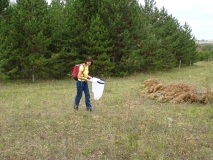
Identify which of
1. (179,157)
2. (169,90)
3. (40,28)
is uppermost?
(40,28)

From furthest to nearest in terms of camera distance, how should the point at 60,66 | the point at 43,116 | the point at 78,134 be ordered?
the point at 60,66
the point at 43,116
the point at 78,134

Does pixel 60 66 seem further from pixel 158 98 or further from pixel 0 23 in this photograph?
pixel 158 98

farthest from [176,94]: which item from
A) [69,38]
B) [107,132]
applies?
[69,38]

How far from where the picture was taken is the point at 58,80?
56.1 feet

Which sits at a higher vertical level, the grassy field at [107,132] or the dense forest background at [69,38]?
the dense forest background at [69,38]

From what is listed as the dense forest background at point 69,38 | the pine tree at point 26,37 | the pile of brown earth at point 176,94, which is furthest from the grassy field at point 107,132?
the dense forest background at point 69,38

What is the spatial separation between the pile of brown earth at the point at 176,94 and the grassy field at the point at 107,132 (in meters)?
0.41

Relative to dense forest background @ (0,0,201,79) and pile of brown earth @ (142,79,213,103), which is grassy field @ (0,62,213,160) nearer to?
pile of brown earth @ (142,79,213,103)

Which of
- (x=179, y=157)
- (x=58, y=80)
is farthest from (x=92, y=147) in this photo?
(x=58, y=80)

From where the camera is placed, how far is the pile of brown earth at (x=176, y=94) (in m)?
8.91

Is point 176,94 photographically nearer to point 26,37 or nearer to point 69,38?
point 69,38

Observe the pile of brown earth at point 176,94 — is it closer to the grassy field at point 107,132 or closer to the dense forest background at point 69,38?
the grassy field at point 107,132

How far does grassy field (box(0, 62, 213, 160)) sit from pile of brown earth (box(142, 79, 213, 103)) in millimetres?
414

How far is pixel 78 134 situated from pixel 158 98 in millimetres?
4883
